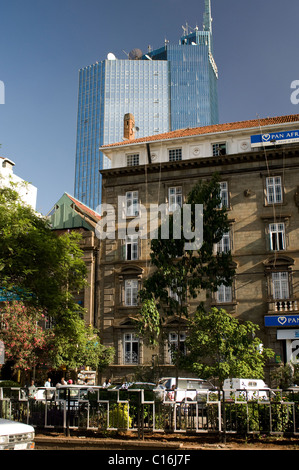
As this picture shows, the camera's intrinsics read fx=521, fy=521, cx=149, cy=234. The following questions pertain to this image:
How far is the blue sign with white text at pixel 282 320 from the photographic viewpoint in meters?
33.5

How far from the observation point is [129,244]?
39031mm

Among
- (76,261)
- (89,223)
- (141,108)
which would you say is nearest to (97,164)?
(141,108)

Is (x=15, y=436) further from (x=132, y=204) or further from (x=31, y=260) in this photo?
(x=132, y=204)

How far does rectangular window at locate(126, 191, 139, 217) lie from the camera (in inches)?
1549

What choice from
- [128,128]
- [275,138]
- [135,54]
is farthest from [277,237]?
[135,54]

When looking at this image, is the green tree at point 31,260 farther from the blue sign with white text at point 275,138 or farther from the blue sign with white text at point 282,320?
the blue sign with white text at point 275,138

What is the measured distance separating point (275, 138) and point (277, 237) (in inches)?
275

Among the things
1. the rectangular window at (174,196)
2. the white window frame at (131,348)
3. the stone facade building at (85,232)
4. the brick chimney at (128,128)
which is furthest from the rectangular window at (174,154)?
the white window frame at (131,348)

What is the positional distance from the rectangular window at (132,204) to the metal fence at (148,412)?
23479 millimetres

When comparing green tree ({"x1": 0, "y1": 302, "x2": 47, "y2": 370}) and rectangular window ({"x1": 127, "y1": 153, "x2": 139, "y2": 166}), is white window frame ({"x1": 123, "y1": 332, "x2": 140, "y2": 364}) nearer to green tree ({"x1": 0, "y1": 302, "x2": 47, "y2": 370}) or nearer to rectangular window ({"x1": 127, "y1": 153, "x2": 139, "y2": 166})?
green tree ({"x1": 0, "y1": 302, "x2": 47, "y2": 370})

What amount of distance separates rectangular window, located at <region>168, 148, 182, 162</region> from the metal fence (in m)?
25.6

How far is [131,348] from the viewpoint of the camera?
3716cm

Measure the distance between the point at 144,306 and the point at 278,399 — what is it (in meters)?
7.85
